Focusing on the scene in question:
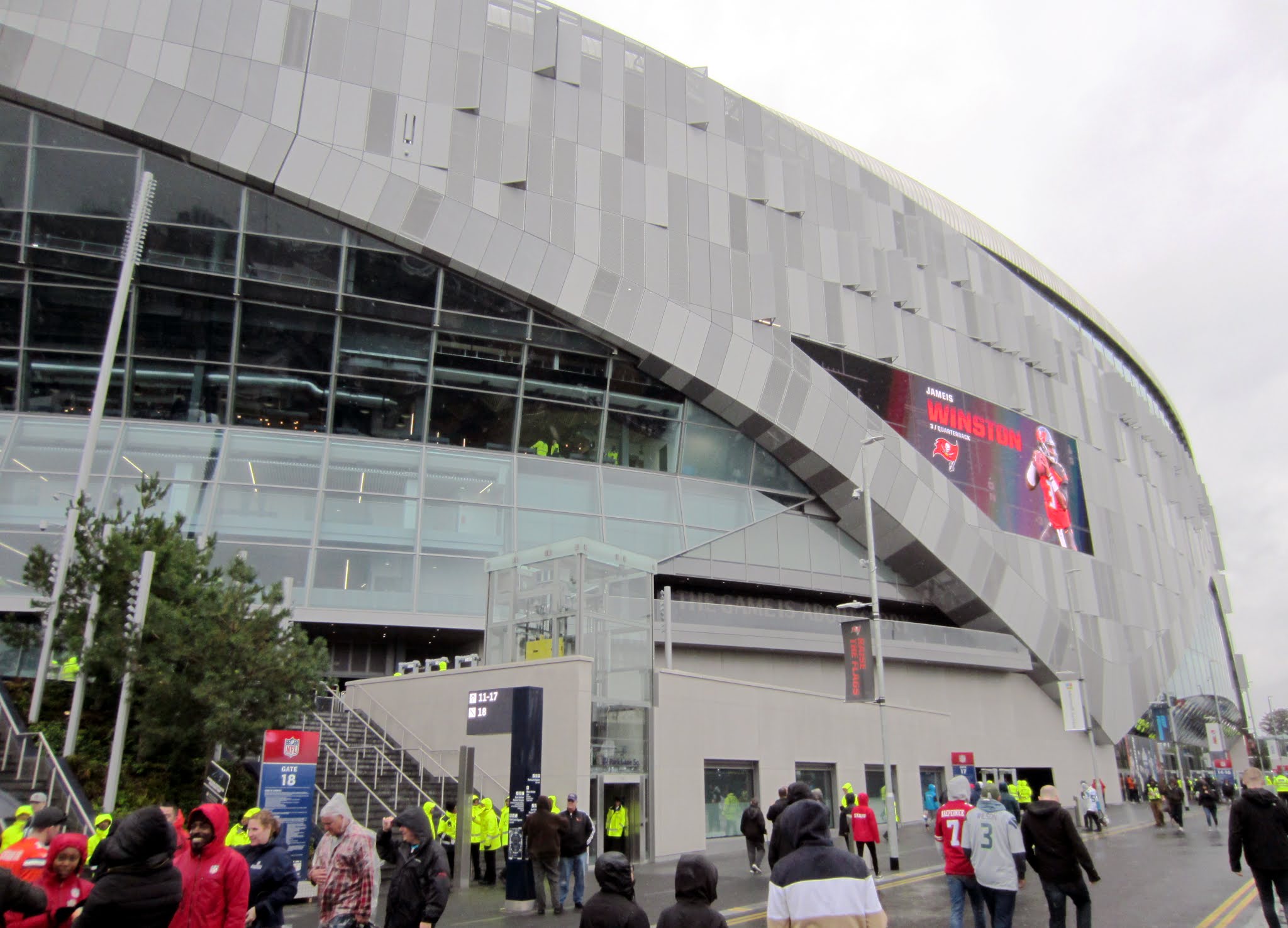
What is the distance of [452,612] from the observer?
2770 cm

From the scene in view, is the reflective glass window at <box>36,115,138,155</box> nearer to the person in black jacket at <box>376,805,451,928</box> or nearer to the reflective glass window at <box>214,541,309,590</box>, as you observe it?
the reflective glass window at <box>214,541,309,590</box>

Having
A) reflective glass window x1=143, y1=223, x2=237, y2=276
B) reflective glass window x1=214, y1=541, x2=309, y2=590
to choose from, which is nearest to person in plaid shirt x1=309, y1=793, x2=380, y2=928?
reflective glass window x1=214, y1=541, x2=309, y2=590

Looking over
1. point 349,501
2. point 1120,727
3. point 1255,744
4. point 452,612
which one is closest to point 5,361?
point 349,501

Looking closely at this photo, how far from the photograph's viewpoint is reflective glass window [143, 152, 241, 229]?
27047 millimetres

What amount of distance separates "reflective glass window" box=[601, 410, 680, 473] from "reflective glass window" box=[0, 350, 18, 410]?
17.5 m

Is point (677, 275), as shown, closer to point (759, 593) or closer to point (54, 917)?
point (759, 593)

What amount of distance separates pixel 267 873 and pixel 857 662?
20289 millimetres

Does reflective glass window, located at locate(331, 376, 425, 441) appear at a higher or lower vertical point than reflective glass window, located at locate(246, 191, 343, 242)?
lower

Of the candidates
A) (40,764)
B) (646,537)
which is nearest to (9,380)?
(40,764)

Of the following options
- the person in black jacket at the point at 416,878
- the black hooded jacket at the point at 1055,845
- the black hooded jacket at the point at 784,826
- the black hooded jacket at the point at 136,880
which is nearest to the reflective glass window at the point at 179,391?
the black hooded jacket at the point at 784,826

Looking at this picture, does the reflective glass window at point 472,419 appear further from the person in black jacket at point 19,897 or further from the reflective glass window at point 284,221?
the person in black jacket at point 19,897

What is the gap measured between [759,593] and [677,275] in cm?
1139

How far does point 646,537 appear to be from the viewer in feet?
104

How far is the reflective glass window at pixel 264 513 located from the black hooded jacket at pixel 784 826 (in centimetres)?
2172
